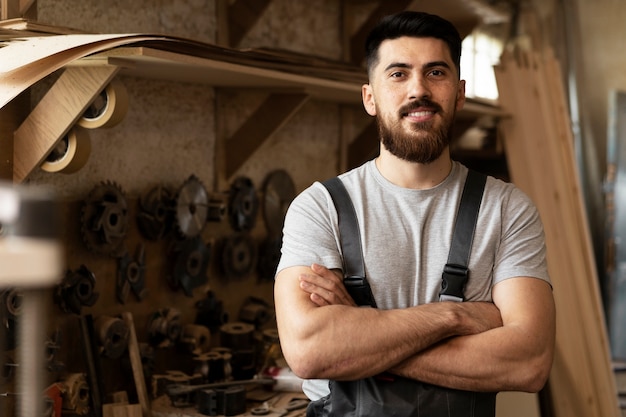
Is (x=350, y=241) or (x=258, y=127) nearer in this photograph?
(x=350, y=241)

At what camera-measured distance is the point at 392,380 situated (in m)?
2.08

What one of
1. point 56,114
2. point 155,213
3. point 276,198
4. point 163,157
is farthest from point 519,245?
point 276,198

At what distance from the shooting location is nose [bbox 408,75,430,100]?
2232mm

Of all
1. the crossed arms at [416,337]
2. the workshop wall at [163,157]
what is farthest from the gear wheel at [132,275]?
the crossed arms at [416,337]

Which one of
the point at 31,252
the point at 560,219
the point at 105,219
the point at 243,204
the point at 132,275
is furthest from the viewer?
the point at 560,219

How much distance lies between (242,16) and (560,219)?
6.31 feet

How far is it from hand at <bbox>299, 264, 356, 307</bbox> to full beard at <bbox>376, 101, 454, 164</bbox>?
1.25 feet

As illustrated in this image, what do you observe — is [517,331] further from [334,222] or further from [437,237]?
[334,222]

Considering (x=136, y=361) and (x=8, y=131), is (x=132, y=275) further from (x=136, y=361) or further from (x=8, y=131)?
(x=8, y=131)

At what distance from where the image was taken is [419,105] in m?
2.24

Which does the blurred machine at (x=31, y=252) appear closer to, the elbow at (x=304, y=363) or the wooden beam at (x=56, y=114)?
the elbow at (x=304, y=363)

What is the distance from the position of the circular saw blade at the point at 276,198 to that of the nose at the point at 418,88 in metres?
1.61

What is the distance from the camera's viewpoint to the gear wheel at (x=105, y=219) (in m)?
2.77

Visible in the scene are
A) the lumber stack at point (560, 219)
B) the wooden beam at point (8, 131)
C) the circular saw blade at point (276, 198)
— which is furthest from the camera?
the lumber stack at point (560, 219)
